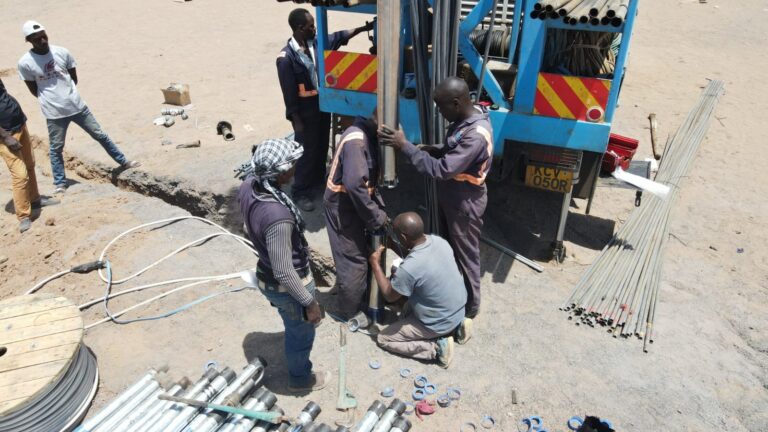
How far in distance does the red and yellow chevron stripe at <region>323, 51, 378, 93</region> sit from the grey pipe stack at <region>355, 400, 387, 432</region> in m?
2.69

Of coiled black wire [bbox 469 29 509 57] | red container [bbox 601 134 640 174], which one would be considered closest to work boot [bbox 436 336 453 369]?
red container [bbox 601 134 640 174]

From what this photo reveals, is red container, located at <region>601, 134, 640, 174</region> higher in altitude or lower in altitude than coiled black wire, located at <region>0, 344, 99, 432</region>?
higher

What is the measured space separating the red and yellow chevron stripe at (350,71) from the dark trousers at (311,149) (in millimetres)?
681

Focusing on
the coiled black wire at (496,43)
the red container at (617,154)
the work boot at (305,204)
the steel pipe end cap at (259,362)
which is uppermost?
the coiled black wire at (496,43)

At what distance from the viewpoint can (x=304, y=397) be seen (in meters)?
3.80

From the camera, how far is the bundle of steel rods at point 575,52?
449cm

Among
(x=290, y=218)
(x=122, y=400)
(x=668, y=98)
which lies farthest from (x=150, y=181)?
(x=668, y=98)

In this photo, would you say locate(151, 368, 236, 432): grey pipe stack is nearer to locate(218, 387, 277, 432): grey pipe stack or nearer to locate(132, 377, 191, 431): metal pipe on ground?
locate(132, 377, 191, 431): metal pipe on ground

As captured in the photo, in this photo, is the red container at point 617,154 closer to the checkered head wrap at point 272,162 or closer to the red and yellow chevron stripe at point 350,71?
the red and yellow chevron stripe at point 350,71

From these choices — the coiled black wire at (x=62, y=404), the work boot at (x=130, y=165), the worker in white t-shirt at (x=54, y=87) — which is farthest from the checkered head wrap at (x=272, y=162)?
the work boot at (x=130, y=165)

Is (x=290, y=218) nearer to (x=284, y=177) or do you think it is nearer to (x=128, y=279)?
(x=284, y=177)

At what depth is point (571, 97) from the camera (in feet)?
14.3

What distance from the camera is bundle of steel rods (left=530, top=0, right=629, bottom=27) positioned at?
377 centimetres

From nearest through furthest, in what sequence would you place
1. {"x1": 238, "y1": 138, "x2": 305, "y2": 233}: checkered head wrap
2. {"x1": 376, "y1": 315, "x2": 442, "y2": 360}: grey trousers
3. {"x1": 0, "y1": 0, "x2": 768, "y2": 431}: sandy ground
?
1. {"x1": 238, "y1": 138, "x2": 305, "y2": 233}: checkered head wrap
2. {"x1": 0, "y1": 0, "x2": 768, "y2": 431}: sandy ground
3. {"x1": 376, "y1": 315, "x2": 442, "y2": 360}: grey trousers
